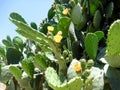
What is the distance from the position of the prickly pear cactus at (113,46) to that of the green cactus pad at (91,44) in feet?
0.48

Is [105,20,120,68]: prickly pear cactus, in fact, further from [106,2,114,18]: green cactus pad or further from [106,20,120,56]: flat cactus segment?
[106,2,114,18]: green cactus pad

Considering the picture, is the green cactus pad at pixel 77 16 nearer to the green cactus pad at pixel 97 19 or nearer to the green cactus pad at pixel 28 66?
the green cactus pad at pixel 97 19

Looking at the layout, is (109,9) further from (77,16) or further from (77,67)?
(77,67)

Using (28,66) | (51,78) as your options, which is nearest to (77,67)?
(51,78)

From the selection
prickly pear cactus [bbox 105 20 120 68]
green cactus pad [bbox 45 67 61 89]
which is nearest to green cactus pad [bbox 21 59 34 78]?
green cactus pad [bbox 45 67 61 89]

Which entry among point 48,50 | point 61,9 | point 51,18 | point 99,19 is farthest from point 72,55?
point 51,18

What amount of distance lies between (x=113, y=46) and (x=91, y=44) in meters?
0.19

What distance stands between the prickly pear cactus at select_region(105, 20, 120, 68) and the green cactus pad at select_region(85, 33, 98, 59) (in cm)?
15

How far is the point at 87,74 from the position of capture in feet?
4.37

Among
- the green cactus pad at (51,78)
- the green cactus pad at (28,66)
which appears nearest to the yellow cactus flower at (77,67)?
the green cactus pad at (51,78)

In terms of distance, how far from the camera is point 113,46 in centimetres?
133

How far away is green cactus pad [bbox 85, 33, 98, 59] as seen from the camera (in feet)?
4.87

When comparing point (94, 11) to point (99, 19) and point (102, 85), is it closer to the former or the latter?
point (99, 19)

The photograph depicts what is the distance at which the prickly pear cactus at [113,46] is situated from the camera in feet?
4.23
